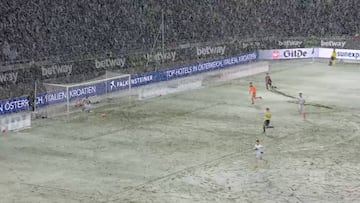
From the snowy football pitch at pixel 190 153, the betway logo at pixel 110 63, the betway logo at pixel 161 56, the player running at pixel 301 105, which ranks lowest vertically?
the snowy football pitch at pixel 190 153

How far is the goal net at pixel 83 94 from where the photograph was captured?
34.3 metres

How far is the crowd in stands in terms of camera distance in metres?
48.4

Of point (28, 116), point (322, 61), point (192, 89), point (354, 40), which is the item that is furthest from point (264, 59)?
point (28, 116)

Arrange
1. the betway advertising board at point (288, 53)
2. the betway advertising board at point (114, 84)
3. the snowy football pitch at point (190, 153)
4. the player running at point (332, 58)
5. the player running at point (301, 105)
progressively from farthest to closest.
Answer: the betway advertising board at point (288, 53) → the player running at point (332, 58) → the player running at point (301, 105) → the betway advertising board at point (114, 84) → the snowy football pitch at point (190, 153)

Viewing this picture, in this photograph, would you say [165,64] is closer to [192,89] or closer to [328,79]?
[192,89]

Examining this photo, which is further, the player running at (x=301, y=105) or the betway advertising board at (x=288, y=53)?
the betway advertising board at (x=288, y=53)

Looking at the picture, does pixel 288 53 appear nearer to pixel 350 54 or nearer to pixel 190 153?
pixel 350 54

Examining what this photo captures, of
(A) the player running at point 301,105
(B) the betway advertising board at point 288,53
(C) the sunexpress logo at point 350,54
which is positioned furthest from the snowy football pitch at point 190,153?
(B) the betway advertising board at point 288,53

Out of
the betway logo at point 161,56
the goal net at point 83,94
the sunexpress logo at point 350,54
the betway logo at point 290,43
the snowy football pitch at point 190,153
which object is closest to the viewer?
the snowy football pitch at point 190,153

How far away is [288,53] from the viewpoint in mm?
55594

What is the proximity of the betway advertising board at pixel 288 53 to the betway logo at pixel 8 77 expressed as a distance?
848 inches

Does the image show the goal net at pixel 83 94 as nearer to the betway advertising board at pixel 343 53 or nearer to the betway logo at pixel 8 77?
the betway logo at pixel 8 77

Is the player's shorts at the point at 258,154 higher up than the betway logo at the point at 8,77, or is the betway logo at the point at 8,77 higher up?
the betway logo at the point at 8,77

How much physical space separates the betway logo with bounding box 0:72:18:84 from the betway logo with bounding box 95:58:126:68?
6.49 metres
